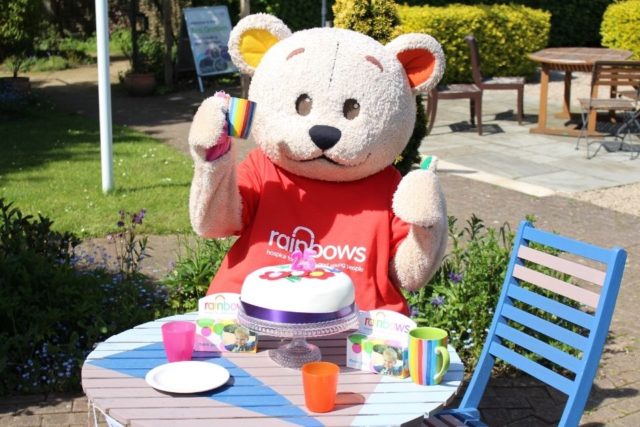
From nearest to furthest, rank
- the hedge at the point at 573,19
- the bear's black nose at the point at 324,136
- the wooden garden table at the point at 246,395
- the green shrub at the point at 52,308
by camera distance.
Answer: the wooden garden table at the point at 246,395
the bear's black nose at the point at 324,136
the green shrub at the point at 52,308
the hedge at the point at 573,19

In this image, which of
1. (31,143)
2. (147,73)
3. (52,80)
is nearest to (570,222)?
(31,143)

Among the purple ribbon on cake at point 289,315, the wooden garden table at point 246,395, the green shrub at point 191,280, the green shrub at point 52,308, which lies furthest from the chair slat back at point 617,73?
the purple ribbon on cake at point 289,315

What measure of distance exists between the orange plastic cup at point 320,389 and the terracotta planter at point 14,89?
431 inches

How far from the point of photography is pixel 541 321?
10.1 feet

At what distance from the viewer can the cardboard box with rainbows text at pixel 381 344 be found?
8.95 ft

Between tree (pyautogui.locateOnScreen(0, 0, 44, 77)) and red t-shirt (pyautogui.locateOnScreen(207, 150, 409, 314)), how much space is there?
9.78 m

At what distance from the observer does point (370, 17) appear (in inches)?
191

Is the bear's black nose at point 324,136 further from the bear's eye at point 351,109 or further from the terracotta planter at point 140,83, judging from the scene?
the terracotta planter at point 140,83

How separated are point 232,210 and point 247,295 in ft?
1.90

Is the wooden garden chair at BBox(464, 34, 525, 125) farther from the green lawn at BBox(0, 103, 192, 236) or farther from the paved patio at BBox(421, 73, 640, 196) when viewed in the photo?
the green lawn at BBox(0, 103, 192, 236)

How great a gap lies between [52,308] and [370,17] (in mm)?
2356

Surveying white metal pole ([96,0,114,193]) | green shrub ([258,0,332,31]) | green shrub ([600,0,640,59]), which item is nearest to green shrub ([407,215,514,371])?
white metal pole ([96,0,114,193])

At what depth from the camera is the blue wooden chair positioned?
280cm

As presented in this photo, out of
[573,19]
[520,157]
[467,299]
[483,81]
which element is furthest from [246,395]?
[573,19]
